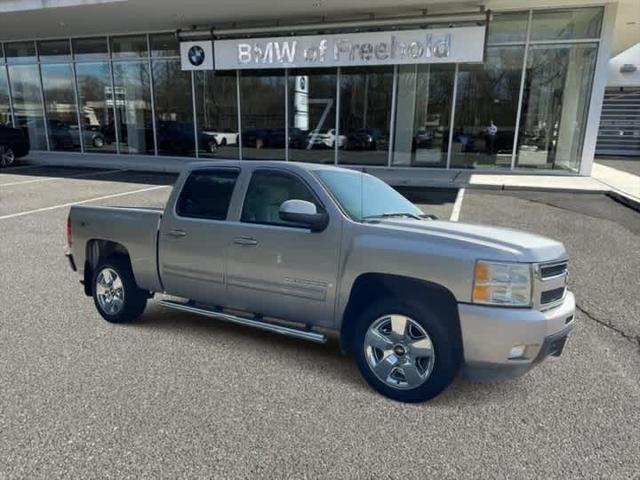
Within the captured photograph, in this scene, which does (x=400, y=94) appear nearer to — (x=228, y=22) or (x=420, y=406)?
(x=228, y=22)

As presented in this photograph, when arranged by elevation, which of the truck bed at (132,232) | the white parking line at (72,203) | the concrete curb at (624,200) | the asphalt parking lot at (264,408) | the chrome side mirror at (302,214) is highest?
the chrome side mirror at (302,214)

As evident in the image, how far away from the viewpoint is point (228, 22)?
16.4 m

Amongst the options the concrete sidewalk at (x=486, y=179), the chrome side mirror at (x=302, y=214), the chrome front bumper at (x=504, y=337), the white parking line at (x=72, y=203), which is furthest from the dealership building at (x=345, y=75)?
the chrome front bumper at (x=504, y=337)

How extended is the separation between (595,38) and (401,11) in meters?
6.07

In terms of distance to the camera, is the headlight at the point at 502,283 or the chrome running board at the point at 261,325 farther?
the chrome running board at the point at 261,325

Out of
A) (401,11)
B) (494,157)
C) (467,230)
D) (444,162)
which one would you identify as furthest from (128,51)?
(467,230)

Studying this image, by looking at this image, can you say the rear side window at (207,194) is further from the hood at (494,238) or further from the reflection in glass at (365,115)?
the reflection in glass at (365,115)

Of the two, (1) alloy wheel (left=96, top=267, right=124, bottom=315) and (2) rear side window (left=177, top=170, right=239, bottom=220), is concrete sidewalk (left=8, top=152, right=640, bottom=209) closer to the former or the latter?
(2) rear side window (left=177, top=170, right=239, bottom=220)

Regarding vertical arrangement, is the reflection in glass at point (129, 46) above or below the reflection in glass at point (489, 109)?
above

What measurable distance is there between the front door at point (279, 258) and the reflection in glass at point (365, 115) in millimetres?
13297

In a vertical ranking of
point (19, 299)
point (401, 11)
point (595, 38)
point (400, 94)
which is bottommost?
point (19, 299)

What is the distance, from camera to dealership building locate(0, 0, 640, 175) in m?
14.1

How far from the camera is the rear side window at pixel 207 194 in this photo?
13.1ft

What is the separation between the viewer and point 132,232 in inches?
169
